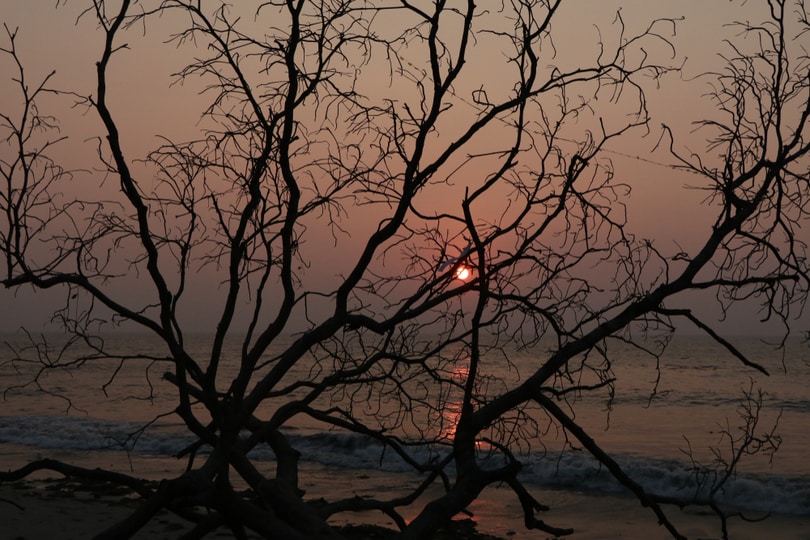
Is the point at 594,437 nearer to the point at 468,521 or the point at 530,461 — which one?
the point at 530,461

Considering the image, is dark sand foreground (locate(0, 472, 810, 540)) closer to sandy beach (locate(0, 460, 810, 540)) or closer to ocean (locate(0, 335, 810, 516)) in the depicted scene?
sandy beach (locate(0, 460, 810, 540))

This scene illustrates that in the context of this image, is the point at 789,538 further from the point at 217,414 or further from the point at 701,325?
the point at 217,414

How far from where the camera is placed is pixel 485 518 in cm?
1334

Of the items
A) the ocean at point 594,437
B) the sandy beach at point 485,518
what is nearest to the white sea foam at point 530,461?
the ocean at point 594,437

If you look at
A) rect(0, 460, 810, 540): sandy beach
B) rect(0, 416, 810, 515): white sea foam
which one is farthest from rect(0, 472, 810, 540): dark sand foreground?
rect(0, 416, 810, 515): white sea foam

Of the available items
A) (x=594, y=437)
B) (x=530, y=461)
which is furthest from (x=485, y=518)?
(x=594, y=437)

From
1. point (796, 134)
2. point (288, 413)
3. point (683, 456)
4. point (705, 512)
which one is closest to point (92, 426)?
point (683, 456)

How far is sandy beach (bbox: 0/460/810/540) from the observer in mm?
10898

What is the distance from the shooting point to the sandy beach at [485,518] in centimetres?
1090

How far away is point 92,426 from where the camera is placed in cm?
2650

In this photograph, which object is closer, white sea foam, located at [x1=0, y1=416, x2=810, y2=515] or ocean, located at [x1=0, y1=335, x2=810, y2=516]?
white sea foam, located at [x1=0, y1=416, x2=810, y2=515]

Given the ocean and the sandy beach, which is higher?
the ocean

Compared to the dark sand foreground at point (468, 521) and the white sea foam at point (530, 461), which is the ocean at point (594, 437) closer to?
the white sea foam at point (530, 461)

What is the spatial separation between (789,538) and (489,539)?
5059 mm
